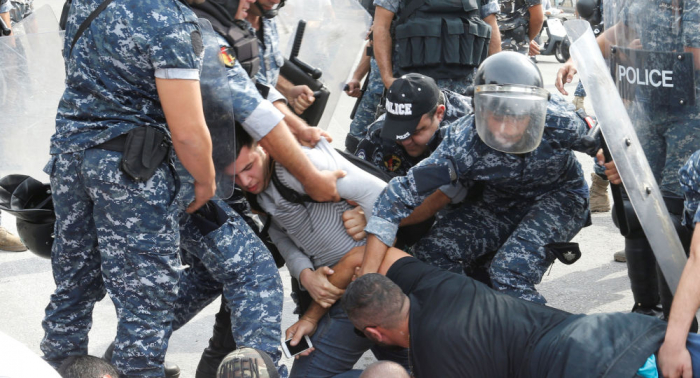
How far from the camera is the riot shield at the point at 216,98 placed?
2492 mm

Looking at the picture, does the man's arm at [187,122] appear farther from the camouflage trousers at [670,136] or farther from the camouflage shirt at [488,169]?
the camouflage trousers at [670,136]

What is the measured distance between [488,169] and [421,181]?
11.9 inches

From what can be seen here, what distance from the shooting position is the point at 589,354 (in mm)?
2111

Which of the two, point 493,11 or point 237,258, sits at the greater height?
point 493,11

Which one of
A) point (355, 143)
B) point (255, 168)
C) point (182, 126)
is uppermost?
point (182, 126)

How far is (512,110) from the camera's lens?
267cm

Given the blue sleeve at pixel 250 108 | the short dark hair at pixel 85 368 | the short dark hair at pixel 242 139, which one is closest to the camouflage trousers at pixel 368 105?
the short dark hair at pixel 242 139

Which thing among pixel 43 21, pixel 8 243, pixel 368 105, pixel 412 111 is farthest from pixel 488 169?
pixel 8 243

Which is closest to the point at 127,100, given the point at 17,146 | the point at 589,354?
the point at 17,146

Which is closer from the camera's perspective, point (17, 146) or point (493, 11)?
point (17, 146)

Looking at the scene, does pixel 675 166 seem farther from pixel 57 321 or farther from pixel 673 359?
pixel 57 321

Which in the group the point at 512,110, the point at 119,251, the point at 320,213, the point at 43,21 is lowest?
the point at 320,213

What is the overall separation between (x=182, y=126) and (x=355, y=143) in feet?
7.44

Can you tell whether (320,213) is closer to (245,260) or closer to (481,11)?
(245,260)
